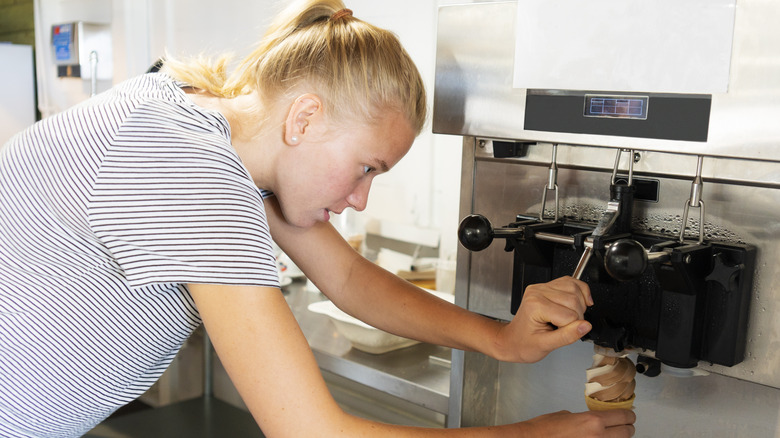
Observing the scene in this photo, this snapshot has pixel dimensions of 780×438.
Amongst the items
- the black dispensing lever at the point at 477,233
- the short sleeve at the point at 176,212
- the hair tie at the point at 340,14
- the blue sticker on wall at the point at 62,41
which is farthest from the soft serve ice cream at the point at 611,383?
the blue sticker on wall at the point at 62,41

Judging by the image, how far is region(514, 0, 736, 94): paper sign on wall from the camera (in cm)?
77

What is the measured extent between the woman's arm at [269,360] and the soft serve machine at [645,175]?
27 centimetres

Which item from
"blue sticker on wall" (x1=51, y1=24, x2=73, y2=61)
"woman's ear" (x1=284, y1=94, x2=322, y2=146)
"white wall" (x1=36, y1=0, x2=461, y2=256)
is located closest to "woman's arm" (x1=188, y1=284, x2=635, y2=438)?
"woman's ear" (x1=284, y1=94, x2=322, y2=146)

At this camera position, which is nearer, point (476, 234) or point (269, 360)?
point (269, 360)

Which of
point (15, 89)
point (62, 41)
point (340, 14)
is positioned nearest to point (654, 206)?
point (340, 14)

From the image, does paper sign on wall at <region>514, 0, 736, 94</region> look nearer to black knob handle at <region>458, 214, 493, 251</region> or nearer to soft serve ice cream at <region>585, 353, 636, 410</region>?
black knob handle at <region>458, 214, 493, 251</region>

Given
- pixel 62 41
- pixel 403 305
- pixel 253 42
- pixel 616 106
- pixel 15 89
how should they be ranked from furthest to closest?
pixel 15 89 < pixel 62 41 < pixel 253 42 < pixel 403 305 < pixel 616 106

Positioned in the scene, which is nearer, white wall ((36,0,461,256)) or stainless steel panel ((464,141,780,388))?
stainless steel panel ((464,141,780,388))

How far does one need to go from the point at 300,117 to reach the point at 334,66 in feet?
0.25

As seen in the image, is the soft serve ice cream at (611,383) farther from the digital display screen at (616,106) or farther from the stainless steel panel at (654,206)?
the digital display screen at (616,106)

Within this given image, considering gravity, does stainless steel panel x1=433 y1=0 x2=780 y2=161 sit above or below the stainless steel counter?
above

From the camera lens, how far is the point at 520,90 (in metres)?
0.93

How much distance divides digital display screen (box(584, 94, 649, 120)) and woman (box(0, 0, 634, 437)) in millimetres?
205

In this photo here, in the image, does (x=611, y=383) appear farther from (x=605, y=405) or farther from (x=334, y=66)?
(x=334, y=66)
